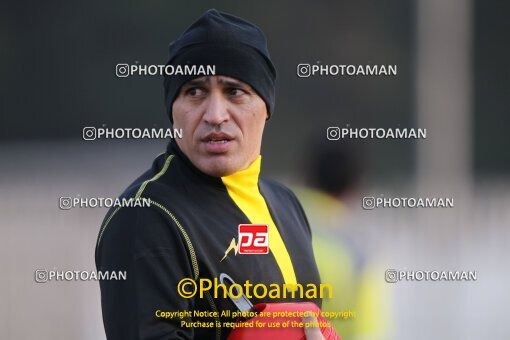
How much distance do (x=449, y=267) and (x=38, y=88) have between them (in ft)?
3.89

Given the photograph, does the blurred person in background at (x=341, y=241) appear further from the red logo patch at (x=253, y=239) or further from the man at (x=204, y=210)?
the red logo patch at (x=253, y=239)

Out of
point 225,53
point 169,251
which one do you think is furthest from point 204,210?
point 225,53

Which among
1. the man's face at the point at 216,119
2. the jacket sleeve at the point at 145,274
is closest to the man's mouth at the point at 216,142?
the man's face at the point at 216,119

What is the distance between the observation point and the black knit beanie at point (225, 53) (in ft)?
5.64

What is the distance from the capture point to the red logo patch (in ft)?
5.79

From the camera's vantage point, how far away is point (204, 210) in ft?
5.68

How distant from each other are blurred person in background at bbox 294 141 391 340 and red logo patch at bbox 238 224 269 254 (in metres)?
0.16

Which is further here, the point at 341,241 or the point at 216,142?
the point at 341,241

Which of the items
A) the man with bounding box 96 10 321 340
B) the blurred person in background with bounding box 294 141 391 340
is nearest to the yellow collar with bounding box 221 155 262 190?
the man with bounding box 96 10 321 340

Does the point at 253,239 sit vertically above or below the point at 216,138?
below

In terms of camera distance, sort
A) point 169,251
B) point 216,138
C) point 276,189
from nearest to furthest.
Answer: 1. point 169,251
2. point 216,138
3. point 276,189

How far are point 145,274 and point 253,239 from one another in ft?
0.94

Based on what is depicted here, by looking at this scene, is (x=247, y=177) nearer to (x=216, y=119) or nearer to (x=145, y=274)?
(x=216, y=119)

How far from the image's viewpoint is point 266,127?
1.85m
